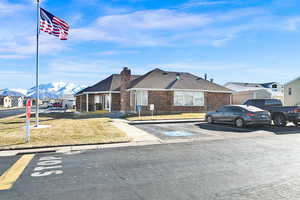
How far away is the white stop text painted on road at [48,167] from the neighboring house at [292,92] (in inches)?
1206

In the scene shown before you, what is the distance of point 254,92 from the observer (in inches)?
1396

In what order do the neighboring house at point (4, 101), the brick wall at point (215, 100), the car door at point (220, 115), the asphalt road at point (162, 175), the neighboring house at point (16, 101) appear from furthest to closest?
the neighboring house at point (16, 101), the neighboring house at point (4, 101), the brick wall at point (215, 100), the car door at point (220, 115), the asphalt road at point (162, 175)

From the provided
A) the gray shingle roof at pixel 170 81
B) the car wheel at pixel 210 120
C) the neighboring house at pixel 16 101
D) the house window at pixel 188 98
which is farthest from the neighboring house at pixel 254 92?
the neighboring house at pixel 16 101

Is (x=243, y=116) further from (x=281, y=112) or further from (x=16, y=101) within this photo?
(x=16, y=101)

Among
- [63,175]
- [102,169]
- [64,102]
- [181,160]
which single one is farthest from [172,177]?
[64,102]

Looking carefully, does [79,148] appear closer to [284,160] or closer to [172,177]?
[172,177]

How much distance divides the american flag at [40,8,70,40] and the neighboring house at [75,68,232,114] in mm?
9880

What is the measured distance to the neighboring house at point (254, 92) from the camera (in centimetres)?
3581

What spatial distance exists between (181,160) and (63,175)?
3.23 meters

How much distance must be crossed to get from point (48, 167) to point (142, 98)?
57.4ft

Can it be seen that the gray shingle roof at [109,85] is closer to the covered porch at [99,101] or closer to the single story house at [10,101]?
the covered porch at [99,101]

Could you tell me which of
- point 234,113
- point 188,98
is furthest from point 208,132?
point 188,98

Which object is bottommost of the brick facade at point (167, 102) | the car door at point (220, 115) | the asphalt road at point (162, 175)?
the asphalt road at point (162, 175)

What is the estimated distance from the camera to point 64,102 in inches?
2111
